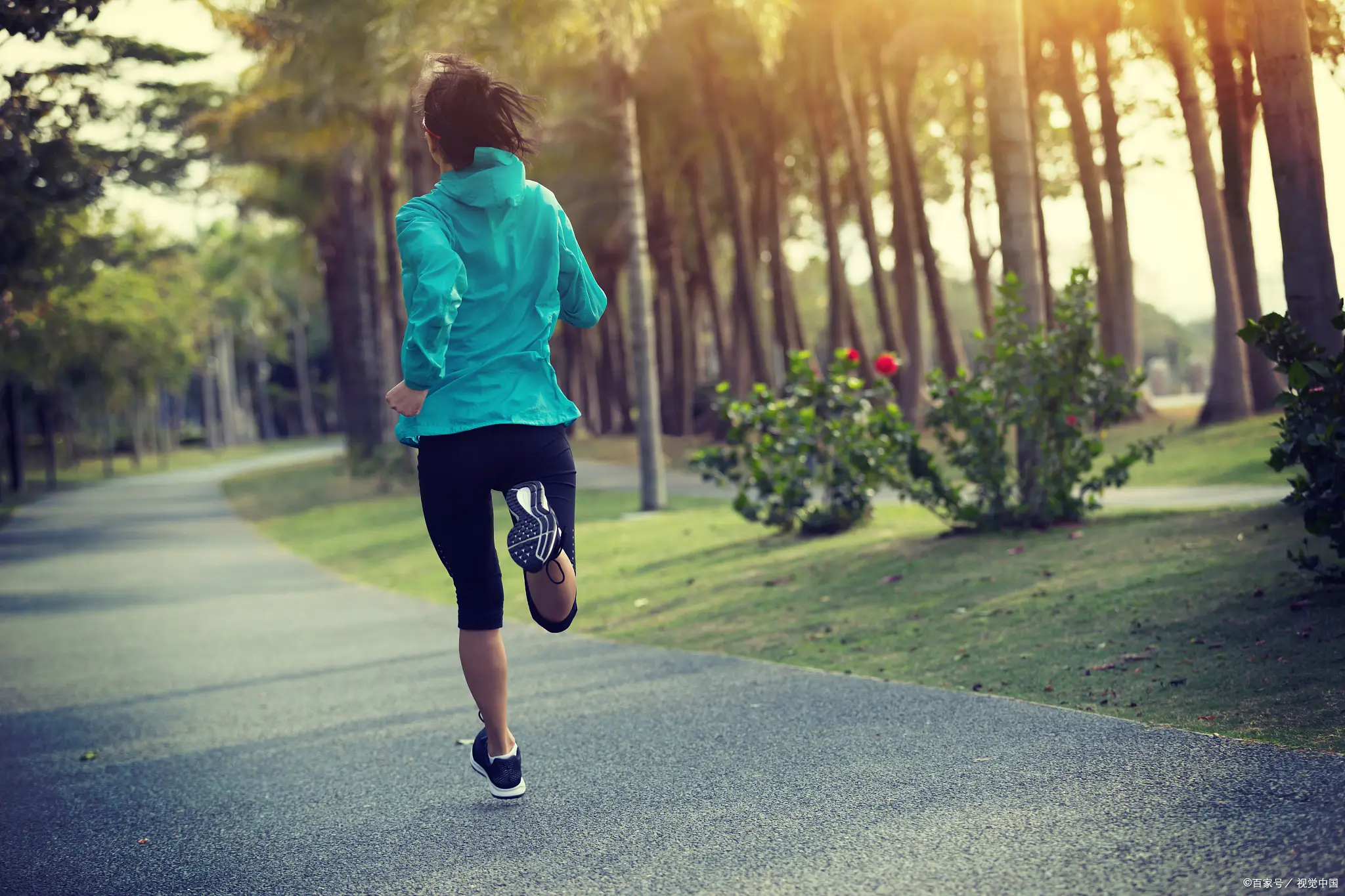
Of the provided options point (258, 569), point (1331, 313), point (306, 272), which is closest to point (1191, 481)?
point (1331, 313)

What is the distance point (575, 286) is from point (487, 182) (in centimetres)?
45

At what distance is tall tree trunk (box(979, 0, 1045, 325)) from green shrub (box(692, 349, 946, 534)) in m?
1.52

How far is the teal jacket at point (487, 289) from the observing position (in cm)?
370

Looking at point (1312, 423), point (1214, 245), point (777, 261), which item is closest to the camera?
point (1312, 423)

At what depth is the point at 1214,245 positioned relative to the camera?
19.4 m

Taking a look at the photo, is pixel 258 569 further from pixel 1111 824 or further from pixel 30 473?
pixel 30 473

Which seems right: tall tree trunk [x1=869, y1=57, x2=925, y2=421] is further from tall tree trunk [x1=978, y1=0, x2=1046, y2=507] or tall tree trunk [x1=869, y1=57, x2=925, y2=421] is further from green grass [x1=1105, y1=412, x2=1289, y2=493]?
tall tree trunk [x1=978, y1=0, x2=1046, y2=507]

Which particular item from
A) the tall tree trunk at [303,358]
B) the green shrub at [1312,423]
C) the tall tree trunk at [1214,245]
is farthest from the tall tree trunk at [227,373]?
the green shrub at [1312,423]

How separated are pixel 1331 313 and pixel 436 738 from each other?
16.5 feet

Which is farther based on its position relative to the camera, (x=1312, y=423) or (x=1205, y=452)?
(x=1205, y=452)

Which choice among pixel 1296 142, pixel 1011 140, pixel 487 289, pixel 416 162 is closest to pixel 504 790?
pixel 487 289

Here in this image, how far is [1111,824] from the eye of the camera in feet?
11.0

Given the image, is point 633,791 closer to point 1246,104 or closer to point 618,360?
point 1246,104

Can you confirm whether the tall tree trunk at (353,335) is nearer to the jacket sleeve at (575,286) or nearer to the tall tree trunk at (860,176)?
the tall tree trunk at (860,176)
